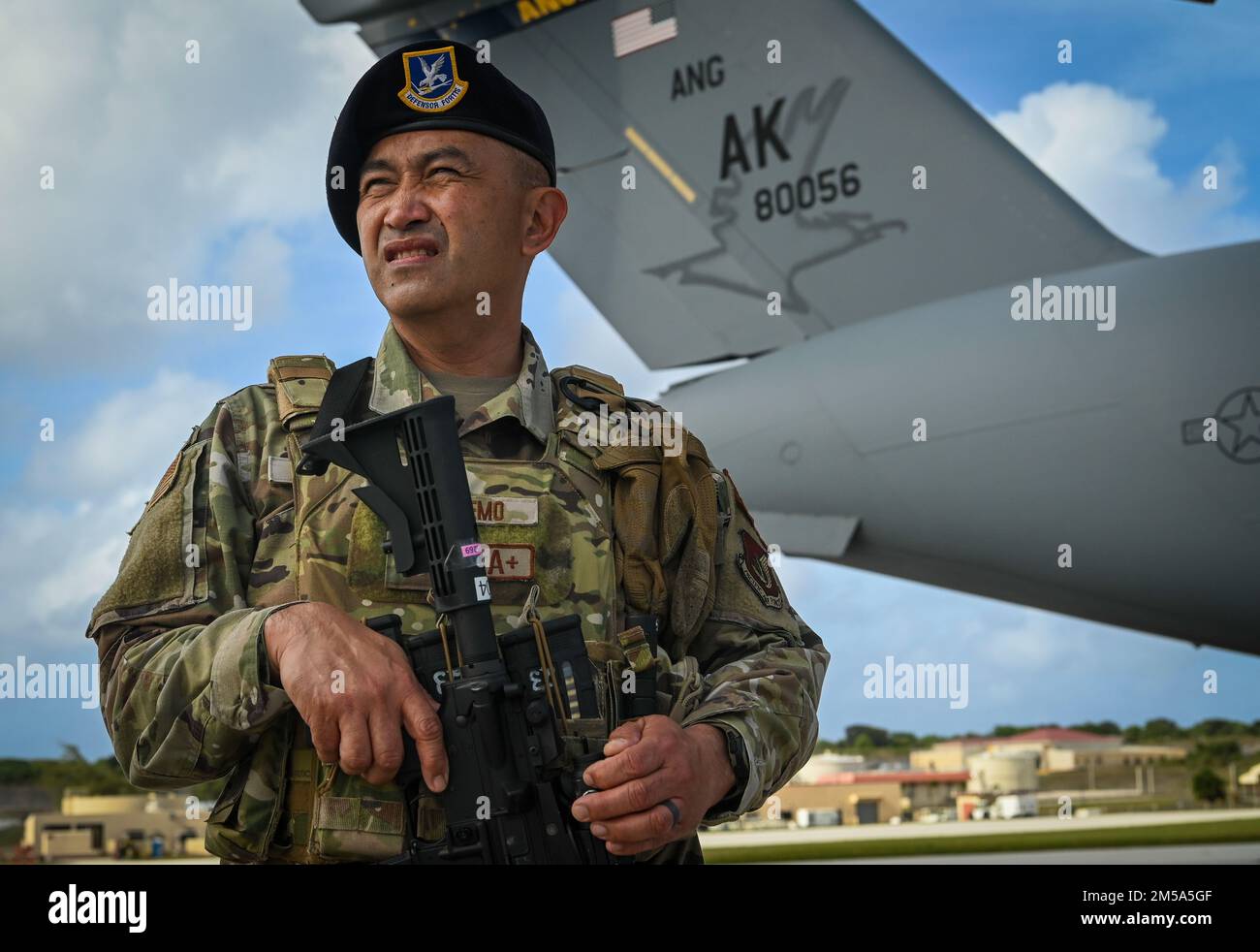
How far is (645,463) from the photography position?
1532 mm

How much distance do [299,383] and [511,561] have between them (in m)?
0.33

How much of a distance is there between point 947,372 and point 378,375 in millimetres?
3552

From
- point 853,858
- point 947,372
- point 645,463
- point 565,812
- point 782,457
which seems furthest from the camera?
point 853,858

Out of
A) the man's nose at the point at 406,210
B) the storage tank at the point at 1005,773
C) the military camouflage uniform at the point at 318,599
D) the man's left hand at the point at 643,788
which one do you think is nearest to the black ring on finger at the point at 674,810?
the man's left hand at the point at 643,788

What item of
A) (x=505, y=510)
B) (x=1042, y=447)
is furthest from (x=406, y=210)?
(x=1042, y=447)

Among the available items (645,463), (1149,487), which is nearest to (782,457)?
(1149,487)

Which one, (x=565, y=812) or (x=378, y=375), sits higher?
(x=378, y=375)

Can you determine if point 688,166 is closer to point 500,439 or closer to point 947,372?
point 947,372

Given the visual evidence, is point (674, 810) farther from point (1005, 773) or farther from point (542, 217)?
point (1005, 773)

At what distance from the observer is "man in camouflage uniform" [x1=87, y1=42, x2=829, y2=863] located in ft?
3.93

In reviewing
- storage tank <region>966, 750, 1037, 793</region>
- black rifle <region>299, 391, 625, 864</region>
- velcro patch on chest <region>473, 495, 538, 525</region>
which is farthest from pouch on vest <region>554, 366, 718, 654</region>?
storage tank <region>966, 750, 1037, 793</region>

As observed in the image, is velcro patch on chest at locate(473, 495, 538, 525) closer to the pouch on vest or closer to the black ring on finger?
the pouch on vest
